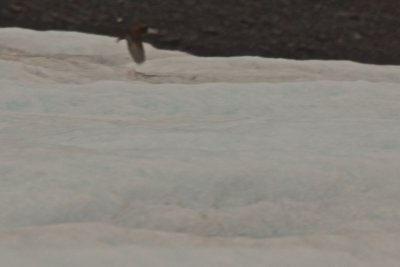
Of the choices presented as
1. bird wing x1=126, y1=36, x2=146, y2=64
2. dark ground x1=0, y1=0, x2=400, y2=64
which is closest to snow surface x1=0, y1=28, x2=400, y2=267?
bird wing x1=126, y1=36, x2=146, y2=64

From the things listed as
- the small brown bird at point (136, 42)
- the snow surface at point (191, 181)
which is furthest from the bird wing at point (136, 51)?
the snow surface at point (191, 181)

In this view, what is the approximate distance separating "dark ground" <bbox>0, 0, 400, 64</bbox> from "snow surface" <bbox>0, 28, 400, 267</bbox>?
2.60 metres

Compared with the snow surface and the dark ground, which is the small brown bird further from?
the snow surface

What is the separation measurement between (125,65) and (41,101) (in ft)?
5.47

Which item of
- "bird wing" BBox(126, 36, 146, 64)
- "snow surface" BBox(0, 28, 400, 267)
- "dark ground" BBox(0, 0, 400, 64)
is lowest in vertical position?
"snow surface" BBox(0, 28, 400, 267)

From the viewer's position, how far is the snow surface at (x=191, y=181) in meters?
1.71

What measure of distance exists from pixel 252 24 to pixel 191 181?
3975 millimetres

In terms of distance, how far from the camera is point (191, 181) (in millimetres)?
2094

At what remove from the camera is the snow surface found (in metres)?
1.71

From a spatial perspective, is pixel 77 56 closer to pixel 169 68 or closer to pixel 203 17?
pixel 169 68

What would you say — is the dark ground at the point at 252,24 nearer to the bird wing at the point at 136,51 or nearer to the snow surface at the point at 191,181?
the bird wing at the point at 136,51

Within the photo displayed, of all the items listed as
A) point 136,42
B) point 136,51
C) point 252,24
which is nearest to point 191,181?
point 136,51

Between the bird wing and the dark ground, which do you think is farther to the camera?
the dark ground

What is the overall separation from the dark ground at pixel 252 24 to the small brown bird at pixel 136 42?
216mm
